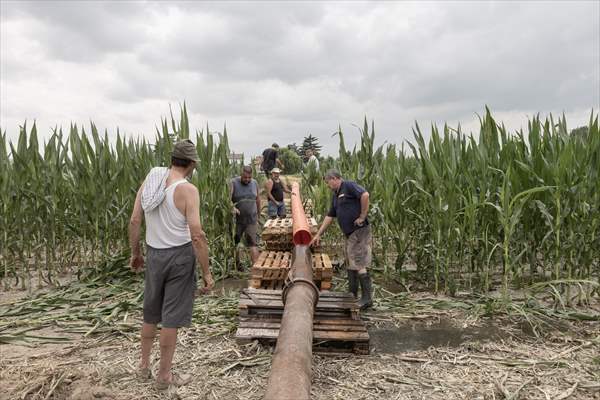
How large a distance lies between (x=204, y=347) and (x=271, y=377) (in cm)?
176

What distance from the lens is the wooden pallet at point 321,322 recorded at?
371 cm

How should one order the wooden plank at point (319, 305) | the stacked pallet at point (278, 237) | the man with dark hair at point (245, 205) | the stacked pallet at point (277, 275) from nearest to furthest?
the wooden plank at point (319, 305), the stacked pallet at point (277, 275), the stacked pallet at point (278, 237), the man with dark hair at point (245, 205)

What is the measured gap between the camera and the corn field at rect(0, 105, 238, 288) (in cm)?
590

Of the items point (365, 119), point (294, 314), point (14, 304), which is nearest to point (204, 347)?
point (294, 314)

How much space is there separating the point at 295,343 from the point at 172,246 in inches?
43.5

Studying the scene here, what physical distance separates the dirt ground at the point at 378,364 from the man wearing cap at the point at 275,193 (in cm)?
437

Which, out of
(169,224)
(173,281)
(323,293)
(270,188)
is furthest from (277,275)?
(270,188)

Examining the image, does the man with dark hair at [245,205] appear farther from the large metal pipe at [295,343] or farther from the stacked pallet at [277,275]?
the large metal pipe at [295,343]

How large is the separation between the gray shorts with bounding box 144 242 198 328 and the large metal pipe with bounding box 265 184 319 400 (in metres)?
0.72

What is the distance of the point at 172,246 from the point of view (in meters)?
2.97

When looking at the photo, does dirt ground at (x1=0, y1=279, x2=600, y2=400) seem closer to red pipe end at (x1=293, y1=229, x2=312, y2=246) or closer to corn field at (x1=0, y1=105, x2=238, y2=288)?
red pipe end at (x1=293, y1=229, x2=312, y2=246)

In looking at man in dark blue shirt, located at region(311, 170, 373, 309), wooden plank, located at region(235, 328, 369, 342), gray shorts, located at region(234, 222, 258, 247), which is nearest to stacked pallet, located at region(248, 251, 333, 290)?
man in dark blue shirt, located at region(311, 170, 373, 309)

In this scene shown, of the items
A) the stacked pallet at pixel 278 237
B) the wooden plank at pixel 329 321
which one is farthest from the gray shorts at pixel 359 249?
the stacked pallet at pixel 278 237

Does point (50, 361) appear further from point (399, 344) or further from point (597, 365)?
point (597, 365)
